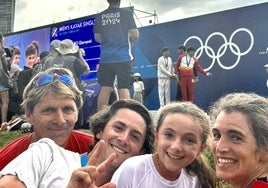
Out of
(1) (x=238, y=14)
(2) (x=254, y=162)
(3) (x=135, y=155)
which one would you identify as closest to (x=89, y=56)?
(1) (x=238, y=14)

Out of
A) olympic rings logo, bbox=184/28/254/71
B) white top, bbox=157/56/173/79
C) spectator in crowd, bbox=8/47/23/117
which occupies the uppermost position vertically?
olympic rings logo, bbox=184/28/254/71

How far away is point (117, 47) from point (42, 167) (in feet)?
24.1

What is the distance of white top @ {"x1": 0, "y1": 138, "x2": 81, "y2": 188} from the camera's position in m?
1.81

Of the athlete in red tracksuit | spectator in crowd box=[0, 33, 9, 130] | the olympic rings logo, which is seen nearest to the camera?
the olympic rings logo

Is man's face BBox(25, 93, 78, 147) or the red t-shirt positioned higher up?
man's face BBox(25, 93, 78, 147)

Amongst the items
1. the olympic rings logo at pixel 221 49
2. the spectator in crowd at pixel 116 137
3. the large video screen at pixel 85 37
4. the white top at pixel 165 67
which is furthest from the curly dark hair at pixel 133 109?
the large video screen at pixel 85 37

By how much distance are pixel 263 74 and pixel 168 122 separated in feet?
22.8

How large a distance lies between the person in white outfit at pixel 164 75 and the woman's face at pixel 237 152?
8.46 metres

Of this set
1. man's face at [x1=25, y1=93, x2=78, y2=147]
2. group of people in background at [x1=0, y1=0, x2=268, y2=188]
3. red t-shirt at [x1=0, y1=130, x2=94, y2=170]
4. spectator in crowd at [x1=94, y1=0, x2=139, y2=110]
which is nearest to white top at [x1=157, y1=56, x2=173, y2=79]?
spectator in crowd at [x1=94, y1=0, x2=139, y2=110]

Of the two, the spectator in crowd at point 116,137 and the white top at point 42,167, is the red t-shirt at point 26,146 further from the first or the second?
the white top at point 42,167

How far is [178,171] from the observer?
280cm

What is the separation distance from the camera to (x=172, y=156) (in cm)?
272

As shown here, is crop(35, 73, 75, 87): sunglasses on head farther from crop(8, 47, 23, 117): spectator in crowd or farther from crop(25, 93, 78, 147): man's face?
crop(8, 47, 23, 117): spectator in crowd

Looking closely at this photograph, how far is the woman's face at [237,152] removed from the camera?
2.22m
